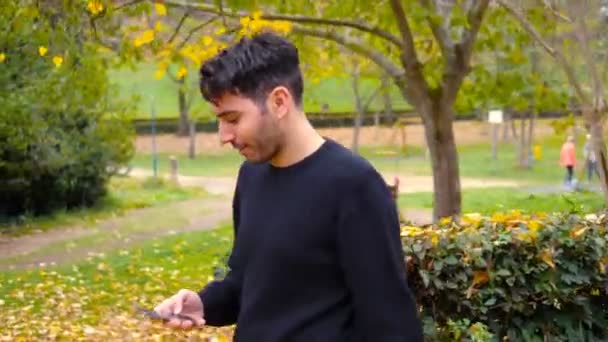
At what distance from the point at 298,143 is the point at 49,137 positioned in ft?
62.3

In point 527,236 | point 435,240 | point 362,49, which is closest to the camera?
point 435,240

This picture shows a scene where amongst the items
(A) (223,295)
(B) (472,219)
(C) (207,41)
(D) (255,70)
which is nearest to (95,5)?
(C) (207,41)

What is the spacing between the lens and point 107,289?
490 inches

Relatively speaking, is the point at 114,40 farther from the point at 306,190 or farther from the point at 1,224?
the point at 1,224

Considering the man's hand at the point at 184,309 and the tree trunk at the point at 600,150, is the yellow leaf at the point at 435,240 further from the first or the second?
the tree trunk at the point at 600,150

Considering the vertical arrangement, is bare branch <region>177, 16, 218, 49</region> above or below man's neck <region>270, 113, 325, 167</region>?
above

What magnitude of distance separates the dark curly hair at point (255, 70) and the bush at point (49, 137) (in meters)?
9.07

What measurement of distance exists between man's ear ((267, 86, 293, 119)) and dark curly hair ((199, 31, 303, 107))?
1 cm

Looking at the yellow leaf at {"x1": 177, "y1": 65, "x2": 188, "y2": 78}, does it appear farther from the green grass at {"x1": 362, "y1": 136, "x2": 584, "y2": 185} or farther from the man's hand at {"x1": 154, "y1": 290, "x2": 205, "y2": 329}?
the green grass at {"x1": 362, "y1": 136, "x2": 584, "y2": 185}

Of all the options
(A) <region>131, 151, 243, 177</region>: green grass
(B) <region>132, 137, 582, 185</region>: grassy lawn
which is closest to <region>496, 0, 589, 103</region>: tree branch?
(B) <region>132, 137, 582, 185</region>: grassy lawn

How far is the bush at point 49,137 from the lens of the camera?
16.1m

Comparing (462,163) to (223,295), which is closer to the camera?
(223,295)

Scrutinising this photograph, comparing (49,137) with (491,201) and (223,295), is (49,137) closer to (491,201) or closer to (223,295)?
(491,201)

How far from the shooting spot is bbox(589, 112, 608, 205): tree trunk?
7062mm
